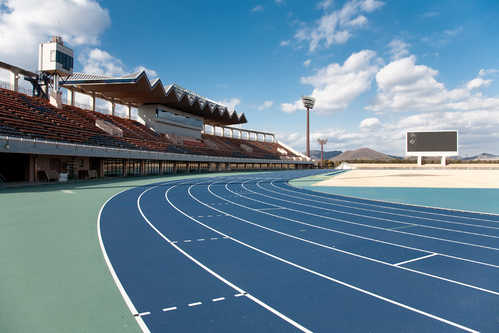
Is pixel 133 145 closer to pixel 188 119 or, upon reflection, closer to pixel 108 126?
pixel 108 126

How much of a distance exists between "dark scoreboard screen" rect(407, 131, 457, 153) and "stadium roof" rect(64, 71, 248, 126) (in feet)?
153

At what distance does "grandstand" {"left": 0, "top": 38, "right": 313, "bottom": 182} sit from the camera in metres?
20.5

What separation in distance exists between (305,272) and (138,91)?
3872 cm

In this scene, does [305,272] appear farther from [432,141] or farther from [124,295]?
[432,141]

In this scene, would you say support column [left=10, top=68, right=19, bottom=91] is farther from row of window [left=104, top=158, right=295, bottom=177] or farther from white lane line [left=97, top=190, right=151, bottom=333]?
white lane line [left=97, top=190, right=151, bottom=333]

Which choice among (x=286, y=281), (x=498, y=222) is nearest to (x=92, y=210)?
(x=286, y=281)

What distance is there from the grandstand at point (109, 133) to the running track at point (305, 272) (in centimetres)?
1608

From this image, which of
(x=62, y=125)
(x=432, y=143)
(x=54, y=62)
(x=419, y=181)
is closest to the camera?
(x=62, y=125)

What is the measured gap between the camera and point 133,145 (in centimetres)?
3072

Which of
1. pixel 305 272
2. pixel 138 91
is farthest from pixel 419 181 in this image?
pixel 138 91

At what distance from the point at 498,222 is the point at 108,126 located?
33.9 m

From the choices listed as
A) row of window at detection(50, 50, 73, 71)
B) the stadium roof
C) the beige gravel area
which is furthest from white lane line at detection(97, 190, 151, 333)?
the stadium roof

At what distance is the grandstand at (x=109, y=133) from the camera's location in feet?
67.3

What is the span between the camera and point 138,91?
124 ft
